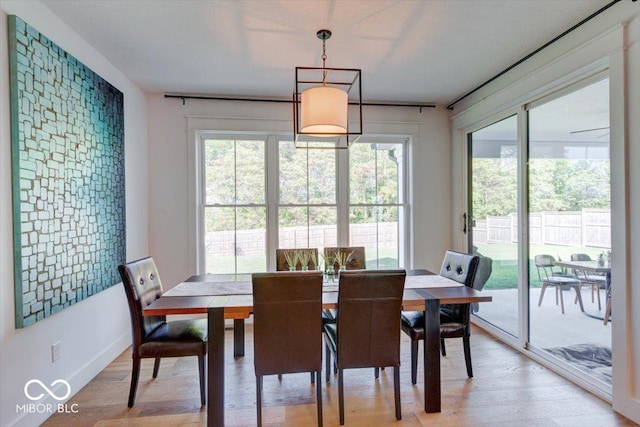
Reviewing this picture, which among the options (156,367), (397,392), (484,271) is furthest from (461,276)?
(156,367)

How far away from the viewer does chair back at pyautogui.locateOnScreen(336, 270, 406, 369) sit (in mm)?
1950

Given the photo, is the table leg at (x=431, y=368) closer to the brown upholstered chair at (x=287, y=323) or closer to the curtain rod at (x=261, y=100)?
the brown upholstered chair at (x=287, y=323)

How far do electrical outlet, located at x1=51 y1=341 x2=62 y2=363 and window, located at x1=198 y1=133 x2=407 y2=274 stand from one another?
5.57ft

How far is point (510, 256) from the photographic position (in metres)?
3.28

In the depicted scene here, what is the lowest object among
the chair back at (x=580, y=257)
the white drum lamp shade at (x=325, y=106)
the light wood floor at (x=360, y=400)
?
the light wood floor at (x=360, y=400)

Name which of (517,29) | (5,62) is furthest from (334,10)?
(5,62)

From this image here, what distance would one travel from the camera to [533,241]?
299 centimetres

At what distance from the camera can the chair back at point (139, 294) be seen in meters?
2.18

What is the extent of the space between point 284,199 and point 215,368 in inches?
91.6

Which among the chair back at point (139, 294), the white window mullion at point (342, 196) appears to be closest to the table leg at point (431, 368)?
the chair back at point (139, 294)

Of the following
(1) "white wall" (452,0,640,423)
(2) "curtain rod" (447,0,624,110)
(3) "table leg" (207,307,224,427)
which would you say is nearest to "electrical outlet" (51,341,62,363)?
(3) "table leg" (207,307,224,427)

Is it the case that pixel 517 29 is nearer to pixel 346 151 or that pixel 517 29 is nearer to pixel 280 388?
pixel 346 151

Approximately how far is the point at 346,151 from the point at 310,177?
0.55 meters

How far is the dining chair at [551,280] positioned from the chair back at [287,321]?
84.4 inches
